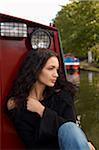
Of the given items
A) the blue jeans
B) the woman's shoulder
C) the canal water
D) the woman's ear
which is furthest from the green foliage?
the blue jeans

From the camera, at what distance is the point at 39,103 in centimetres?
288

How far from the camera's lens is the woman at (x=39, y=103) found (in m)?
2.81

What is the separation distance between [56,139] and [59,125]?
0.30ft

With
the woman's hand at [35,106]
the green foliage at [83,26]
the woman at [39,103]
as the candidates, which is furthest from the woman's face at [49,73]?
the green foliage at [83,26]

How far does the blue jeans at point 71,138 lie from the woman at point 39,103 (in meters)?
0.08

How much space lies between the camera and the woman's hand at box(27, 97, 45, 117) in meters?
2.84

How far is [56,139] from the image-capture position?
2.82 metres

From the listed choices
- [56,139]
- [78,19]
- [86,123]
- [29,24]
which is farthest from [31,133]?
[78,19]

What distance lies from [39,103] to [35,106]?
0.04 meters

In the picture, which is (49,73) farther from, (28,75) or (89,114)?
(89,114)

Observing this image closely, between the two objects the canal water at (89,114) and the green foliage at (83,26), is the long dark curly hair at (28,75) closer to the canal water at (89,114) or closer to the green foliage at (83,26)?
the canal water at (89,114)

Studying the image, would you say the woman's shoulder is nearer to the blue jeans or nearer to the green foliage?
the blue jeans

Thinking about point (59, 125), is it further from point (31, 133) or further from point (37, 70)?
point (37, 70)

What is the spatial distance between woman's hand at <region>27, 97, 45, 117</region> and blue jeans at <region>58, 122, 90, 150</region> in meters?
0.20
